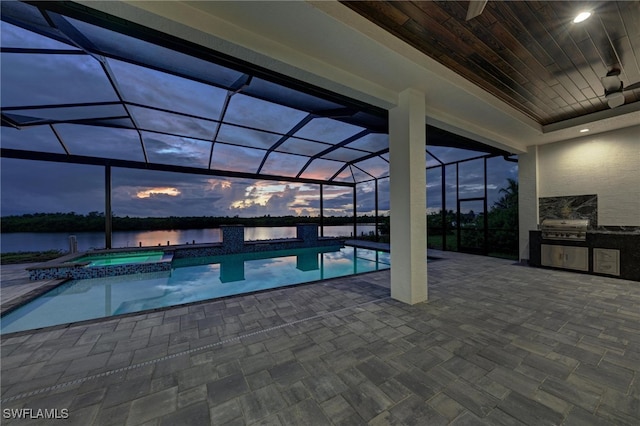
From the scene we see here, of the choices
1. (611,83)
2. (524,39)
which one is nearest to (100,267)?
(524,39)

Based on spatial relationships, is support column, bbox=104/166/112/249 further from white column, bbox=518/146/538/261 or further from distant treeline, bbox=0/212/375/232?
white column, bbox=518/146/538/261

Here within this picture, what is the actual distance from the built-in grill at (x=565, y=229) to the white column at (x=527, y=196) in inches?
21.5

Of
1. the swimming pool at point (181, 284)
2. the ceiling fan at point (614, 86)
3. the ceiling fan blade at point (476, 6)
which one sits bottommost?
the swimming pool at point (181, 284)

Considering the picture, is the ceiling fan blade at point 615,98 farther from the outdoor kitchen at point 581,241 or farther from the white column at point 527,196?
the white column at point 527,196

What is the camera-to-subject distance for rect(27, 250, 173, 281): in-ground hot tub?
4844 millimetres

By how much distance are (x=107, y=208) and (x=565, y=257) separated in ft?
39.9

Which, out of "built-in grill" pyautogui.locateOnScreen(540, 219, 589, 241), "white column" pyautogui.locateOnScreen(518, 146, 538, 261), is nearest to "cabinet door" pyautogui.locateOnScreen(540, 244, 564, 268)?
"built-in grill" pyautogui.locateOnScreen(540, 219, 589, 241)


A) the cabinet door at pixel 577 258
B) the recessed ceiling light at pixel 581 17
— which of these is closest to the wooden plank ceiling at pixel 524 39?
the recessed ceiling light at pixel 581 17

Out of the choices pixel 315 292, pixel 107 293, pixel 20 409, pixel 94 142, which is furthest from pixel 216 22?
pixel 94 142

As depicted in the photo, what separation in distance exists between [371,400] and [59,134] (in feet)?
28.8

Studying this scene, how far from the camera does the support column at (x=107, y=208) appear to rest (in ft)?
22.7

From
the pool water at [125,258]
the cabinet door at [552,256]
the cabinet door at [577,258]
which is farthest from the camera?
the pool water at [125,258]

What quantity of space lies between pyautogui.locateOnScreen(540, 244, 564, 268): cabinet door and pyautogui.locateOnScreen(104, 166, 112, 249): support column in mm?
11859

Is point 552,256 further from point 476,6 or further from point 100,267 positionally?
point 100,267
